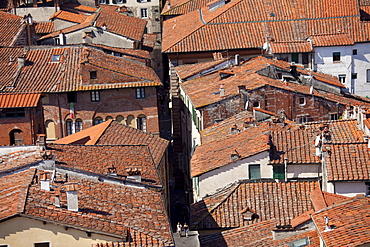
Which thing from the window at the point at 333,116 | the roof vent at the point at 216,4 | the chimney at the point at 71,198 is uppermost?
the roof vent at the point at 216,4

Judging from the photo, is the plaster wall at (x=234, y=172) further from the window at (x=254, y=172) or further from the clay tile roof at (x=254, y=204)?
the clay tile roof at (x=254, y=204)

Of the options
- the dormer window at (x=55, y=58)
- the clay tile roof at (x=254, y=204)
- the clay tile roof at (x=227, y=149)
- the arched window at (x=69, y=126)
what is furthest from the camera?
the dormer window at (x=55, y=58)

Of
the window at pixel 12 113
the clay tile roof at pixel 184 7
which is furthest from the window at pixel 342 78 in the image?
the window at pixel 12 113

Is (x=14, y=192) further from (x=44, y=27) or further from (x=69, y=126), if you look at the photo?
(x=44, y=27)

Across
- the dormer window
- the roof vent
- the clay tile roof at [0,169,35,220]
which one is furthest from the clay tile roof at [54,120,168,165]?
the roof vent

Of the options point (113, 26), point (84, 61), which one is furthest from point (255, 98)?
point (113, 26)

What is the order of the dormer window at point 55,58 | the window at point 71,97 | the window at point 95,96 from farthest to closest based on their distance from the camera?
the dormer window at point 55,58, the window at point 95,96, the window at point 71,97

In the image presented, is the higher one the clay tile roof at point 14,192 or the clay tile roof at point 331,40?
the clay tile roof at point 331,40
